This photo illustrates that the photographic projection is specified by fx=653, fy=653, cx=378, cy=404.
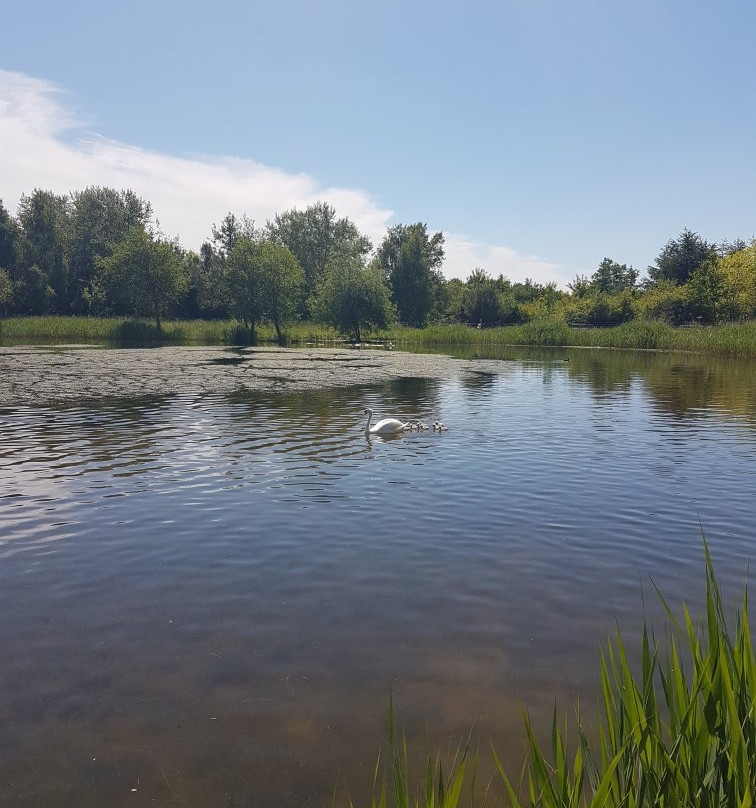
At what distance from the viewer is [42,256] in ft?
283

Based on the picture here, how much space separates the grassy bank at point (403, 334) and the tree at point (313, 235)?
83.7 feet

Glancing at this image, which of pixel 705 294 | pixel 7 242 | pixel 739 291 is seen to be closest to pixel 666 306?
pixel 705 294

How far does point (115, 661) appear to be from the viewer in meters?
5.69

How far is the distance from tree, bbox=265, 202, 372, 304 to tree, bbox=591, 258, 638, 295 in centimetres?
4039

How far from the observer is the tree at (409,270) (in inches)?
4090

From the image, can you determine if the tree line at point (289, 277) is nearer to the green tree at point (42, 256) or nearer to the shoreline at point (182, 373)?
the green tree at point (42, 256)

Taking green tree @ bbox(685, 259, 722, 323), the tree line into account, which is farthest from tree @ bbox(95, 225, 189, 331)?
green tree @ bbox(685, 259, 722, 323)

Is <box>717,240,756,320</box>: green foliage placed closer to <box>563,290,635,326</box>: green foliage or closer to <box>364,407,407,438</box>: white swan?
<box>563,290,635,326</box>: green foliage

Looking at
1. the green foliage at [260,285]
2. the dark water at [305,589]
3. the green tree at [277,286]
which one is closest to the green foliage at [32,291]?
the green foliage at [260,285]

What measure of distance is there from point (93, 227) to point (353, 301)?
4704cm

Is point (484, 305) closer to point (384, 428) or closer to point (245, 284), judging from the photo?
point (245, 284)

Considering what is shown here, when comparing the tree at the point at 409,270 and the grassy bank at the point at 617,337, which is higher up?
the tree at the point at 409,270

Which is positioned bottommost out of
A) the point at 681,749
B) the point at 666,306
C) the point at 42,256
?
the point at 681,749

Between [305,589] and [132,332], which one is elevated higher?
[132,332]
